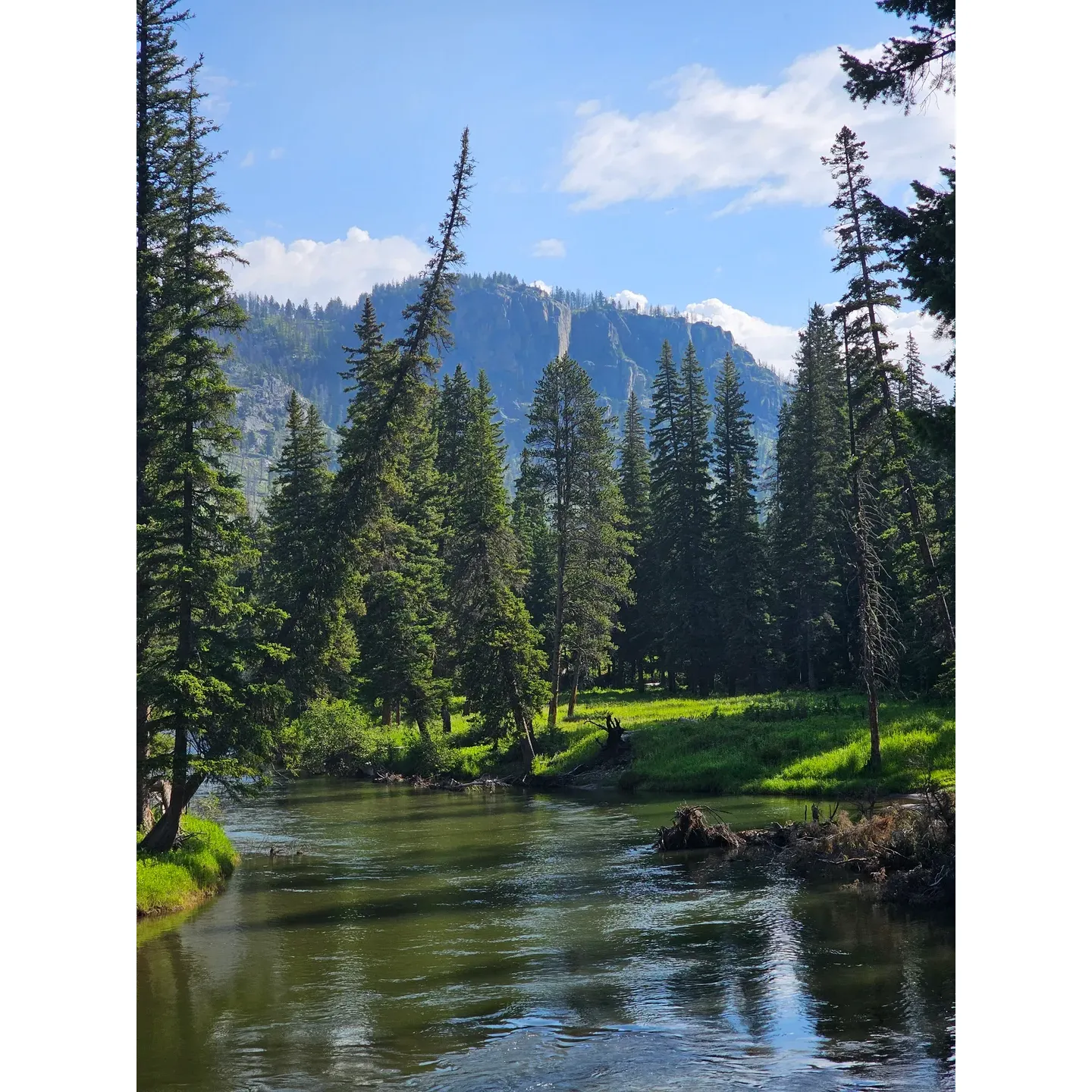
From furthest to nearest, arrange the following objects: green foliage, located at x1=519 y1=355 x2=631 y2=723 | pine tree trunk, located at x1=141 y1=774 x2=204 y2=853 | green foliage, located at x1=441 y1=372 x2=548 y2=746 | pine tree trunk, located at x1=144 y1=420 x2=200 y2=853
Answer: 1. green foliage, located at x1=519 y1=355 x2=631 y2=723
2. green foliage, located at x1=441 y1=372 x2=548 y2=746
3. pine tree trunk, located at x1=141 y1=774 x2=204 y2=853
4. pine tree trunk, located at x1=144 y1=420 x2=200 y2=853

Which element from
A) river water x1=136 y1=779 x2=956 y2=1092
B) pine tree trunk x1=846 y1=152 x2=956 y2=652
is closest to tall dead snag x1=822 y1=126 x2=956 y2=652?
pine tree trunk x1=846 y1=152 x2=956 y2=652

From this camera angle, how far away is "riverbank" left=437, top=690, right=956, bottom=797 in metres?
30.1

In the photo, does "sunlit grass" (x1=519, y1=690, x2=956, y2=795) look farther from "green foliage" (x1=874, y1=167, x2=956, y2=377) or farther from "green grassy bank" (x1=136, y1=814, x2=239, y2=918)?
"green foliage" (x1=874, y1=167, x2=956, y2=377)

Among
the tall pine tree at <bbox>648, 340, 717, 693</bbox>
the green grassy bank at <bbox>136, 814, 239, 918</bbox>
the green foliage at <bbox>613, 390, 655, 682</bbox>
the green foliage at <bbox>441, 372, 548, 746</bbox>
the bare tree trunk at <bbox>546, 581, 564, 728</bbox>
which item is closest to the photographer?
the green grassy bank at <bbox>136, 814, 239, 918</bbox>

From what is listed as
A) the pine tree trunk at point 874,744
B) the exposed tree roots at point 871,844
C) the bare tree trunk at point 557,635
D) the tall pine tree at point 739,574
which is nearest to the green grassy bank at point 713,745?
the pine tree trunk at point 874,744

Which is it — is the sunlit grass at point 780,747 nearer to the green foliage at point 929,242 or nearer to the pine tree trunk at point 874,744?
the pine tree trunk at point 874,744

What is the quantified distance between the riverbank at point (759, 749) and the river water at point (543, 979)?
840 centimetres

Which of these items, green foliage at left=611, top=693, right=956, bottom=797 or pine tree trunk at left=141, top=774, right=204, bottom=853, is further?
green foliage at left=611, top=693, right=956, bottom=797

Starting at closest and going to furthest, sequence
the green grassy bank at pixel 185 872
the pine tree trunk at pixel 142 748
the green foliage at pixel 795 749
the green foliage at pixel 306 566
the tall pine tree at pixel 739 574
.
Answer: the pine tree trunk at pixel 142 748
the green grassy bank at pixel 185 872
the green foliage at pixel 306 566
the green foliage at pixel 795 749
the tall pine tree at pixel 739 574

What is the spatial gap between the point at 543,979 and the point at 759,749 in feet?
68.6

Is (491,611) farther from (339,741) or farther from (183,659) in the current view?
(183,659)

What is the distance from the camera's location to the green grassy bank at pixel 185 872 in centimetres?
1969

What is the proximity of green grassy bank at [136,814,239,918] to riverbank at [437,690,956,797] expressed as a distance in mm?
15471

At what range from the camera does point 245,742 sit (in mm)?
20828
